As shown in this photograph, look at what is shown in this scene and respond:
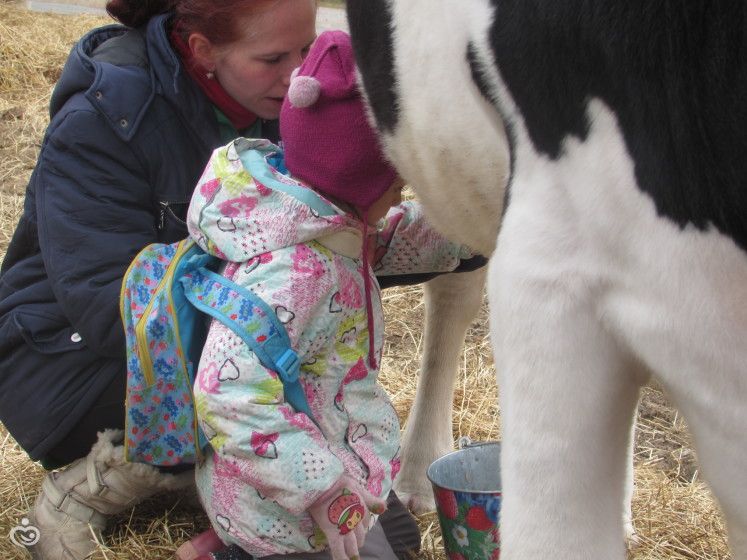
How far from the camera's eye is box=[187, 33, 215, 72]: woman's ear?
1.99m

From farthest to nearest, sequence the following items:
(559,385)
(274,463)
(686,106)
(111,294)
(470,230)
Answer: (111,294) → (470,230) → (274,463) → (559,385) → (686,106)

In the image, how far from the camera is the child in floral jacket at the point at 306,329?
5.22 ft

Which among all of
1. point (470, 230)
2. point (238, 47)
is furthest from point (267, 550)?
point (238, 47)

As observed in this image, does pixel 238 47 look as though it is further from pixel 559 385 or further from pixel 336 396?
pixel 559 385

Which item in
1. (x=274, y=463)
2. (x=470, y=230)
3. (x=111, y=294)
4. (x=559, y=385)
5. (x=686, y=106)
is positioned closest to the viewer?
(x=686, y=106)

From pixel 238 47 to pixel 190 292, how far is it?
1.61 feet

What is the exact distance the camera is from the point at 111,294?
6.34ft

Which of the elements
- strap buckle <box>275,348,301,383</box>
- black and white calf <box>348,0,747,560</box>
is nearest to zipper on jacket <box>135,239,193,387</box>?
strap buckle <box>275,348,301,383</box>

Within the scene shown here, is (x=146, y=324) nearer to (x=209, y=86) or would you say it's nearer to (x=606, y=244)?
(x=209, y=86)

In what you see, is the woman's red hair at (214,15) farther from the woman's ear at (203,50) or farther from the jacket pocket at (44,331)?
the jacket pocket at (44,331)

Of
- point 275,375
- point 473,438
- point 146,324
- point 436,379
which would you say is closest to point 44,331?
point 146,324

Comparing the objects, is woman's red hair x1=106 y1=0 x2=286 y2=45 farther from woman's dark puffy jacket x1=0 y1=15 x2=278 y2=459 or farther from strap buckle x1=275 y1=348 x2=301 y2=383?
strap buckle x1=275 y1=348 x2=301 y2=383

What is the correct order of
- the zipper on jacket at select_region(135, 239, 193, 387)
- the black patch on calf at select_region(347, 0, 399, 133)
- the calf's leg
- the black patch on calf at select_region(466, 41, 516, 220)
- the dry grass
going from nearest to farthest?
1. the black patch on calf at select_region(466, 41, 516, 220)
2. the black patch on calf at select_region(347, 0, 399, 133)
3. the zipper on jacket at select_region(135, 239, 193, 387)
4. the dry grass
5. the calf's leg

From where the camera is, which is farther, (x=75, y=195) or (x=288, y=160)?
(x=75, y=195)
